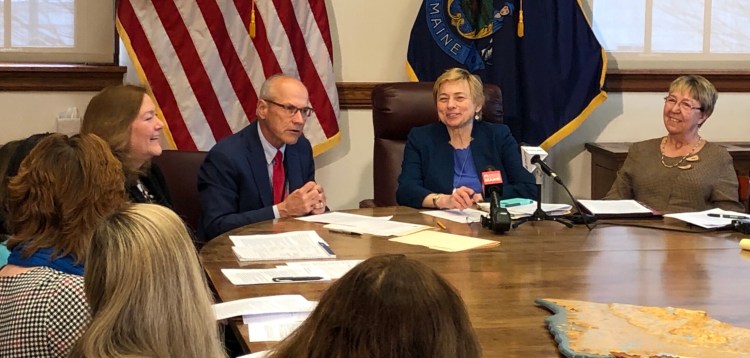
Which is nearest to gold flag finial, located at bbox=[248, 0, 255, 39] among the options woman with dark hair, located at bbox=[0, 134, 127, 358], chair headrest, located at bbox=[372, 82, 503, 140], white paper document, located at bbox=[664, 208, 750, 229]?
chair headrest, located at bbox=[372, 82, 503, 140]

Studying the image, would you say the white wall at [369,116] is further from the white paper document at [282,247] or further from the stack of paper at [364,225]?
the white paper document at [282,247]

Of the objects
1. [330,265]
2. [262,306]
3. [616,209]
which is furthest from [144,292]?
[616,209]

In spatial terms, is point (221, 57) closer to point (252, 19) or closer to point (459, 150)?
point (252, 19)

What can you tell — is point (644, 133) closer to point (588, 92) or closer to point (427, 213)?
point (588, 92)

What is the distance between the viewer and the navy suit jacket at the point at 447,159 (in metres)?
4.08

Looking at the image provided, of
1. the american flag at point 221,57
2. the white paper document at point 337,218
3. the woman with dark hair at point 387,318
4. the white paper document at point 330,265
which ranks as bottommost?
the white paper document at point 330,265

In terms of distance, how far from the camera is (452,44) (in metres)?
4.82

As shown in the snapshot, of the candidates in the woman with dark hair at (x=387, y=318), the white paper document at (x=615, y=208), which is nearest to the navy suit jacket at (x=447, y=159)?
the white paper document at (x=615, y=208)

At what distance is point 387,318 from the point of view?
3.31ft

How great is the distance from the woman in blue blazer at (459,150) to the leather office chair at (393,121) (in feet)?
0.60

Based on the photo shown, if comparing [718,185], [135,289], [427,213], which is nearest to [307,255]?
[427,213]

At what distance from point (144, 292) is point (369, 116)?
353 centimetres

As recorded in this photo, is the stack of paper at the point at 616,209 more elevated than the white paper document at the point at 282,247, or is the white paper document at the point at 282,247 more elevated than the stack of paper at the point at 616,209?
the stack of paper at the point at 616,209

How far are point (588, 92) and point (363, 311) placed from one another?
406 centimetres
